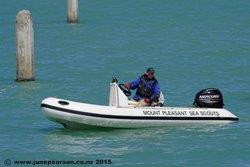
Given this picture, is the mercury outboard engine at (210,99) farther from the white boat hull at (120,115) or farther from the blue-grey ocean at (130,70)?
the blue-grey ocean at (130,70)

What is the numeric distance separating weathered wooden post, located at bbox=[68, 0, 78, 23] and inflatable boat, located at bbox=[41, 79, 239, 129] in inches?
997

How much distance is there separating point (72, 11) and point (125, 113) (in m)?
27.9

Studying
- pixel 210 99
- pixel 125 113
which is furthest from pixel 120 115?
pixel 210 99

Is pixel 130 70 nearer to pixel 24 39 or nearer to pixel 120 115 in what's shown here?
pixel 24 39

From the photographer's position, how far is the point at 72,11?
5228cm

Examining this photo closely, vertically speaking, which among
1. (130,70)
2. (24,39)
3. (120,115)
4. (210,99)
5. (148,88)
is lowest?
(130,70)

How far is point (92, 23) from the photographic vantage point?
56.3 m

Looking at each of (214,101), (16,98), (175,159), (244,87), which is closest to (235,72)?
(244,87)

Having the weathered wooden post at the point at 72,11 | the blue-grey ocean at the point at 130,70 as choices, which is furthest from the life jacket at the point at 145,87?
the weathered wooden post at the point at 72,11

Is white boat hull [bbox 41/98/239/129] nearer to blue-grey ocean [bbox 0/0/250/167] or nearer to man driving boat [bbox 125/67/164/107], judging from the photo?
blue-grey ocean [bbox 0/0/250/167]

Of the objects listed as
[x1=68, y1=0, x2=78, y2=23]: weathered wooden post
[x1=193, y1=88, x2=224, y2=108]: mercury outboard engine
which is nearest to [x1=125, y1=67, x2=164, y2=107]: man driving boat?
[x1=193, y1=88, x2=224, y2=108]: mercury outboard engine

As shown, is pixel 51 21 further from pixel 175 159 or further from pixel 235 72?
pixel 175 159

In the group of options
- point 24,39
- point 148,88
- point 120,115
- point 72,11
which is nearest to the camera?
point 120,115

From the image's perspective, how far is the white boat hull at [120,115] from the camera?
24516 mm
